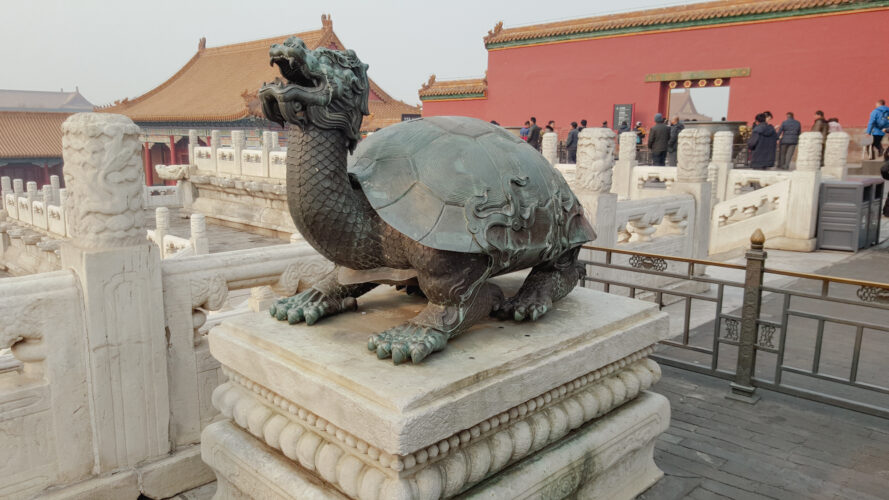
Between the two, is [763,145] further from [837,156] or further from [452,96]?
[452,96]

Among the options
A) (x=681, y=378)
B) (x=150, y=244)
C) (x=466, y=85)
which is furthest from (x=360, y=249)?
(x=466, y=85)

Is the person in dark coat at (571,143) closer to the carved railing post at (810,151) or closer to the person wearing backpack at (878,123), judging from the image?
the carved railing post at (810,151)

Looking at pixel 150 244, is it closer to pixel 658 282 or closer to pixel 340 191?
pixel 340 191

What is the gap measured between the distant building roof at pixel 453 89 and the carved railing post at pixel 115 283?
1892cm

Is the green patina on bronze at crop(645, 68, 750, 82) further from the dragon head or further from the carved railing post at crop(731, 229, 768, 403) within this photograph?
the dragon head

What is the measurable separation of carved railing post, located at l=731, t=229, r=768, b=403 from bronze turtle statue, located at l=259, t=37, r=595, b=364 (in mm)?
1673

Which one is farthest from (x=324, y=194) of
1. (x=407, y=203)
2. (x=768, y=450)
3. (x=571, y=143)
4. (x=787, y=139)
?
(x=787, y=139)

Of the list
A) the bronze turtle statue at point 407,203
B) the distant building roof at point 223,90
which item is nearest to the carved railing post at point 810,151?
the bronze turtle statue at point 407,203

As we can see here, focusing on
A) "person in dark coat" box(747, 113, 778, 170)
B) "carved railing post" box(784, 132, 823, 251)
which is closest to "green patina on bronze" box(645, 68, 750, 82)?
"person in dark coat" box(747, 113, 778, 170)

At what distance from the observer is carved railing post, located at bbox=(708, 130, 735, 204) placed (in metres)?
10.0

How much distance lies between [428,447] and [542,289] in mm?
932

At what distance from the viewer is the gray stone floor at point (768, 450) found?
8.13ft

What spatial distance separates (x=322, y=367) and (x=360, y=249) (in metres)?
0.42

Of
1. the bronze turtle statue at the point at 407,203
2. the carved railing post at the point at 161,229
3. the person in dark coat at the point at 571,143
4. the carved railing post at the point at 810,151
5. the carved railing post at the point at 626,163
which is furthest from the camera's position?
the person in dark coat at the point at 571,143
